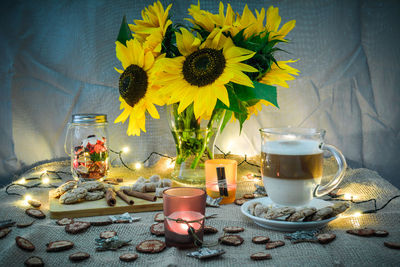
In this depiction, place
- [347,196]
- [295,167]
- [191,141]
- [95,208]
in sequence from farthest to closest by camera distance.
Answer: [191,141], [347,196], [95,208], [295,167]

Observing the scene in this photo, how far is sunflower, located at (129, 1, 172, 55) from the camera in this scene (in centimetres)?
105

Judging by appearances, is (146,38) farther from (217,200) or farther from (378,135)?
(378,135)

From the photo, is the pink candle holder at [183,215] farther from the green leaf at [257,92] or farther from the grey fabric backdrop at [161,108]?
the grey fabric backdrop at [161,108]

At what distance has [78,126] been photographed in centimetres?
128

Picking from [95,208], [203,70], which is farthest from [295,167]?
[95,208]

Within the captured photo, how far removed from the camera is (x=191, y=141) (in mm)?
1178

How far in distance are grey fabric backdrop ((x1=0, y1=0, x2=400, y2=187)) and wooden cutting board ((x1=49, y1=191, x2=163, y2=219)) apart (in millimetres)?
596

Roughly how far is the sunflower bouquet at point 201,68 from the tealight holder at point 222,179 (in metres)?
0.14

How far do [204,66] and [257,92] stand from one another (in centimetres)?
16

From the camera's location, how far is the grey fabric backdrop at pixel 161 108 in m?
1.41

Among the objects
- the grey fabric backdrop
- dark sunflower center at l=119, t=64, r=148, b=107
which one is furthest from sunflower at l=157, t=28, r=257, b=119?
the grey fabric backdrop

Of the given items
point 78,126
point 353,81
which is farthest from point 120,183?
point 353,81

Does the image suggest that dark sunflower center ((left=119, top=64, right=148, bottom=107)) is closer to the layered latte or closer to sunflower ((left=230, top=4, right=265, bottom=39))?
sunflower ((left=230, top=4, right=265, bottom=39))

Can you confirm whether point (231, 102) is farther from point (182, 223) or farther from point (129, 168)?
point (129, 168)
